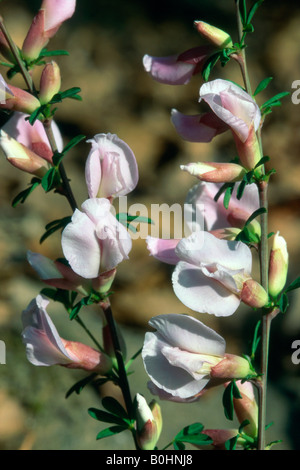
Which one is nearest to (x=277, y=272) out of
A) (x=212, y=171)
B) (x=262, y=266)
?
(x=262, y=266)

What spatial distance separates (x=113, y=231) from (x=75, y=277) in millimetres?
80

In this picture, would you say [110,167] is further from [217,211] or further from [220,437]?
[220,437]

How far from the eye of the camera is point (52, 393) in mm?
1396

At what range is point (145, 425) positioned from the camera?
542 millimetres

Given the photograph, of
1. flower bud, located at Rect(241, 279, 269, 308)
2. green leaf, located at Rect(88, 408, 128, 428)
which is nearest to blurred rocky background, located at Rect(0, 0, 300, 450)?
green leaf, located at Rect(88, 408, 128, 428)

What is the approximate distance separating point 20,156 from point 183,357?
26 cm

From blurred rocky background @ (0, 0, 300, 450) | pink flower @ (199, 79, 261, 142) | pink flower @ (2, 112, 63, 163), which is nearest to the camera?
pink flower @ (199, 79, 261, 142)

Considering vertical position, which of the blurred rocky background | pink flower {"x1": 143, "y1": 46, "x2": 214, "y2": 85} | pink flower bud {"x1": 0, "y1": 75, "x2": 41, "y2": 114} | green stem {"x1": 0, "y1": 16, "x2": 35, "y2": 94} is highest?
green stem {"x1": 0, "y1": 16, "x2": 35, "y2": 94}

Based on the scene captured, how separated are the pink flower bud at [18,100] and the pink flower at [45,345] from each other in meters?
0.19

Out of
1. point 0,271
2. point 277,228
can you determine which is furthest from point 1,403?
point 277,228

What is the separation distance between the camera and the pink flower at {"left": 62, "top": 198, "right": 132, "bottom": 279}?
49 cm

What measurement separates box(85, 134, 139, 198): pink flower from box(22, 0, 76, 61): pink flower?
0.12 metres

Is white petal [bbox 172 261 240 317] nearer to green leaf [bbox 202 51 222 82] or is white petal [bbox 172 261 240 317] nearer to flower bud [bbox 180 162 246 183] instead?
flower bud [bbox 180 162 246 183]

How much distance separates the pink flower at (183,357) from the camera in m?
0.50
